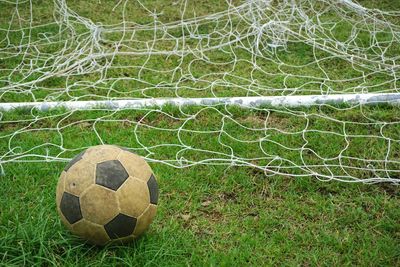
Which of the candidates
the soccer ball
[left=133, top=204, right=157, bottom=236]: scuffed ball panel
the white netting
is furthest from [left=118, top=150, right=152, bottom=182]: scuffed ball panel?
the white netting

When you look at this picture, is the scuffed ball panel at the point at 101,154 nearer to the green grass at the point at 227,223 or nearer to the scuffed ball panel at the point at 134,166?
the scuffed ball panel at the point at 134,166

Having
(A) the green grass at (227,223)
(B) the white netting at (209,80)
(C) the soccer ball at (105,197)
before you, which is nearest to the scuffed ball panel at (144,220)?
(C) the soccer ball at (105,197)

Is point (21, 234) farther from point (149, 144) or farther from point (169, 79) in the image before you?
point (169, 79)

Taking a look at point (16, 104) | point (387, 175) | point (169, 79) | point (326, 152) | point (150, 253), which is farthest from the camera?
point (169, 79)

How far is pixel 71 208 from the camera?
232 cm

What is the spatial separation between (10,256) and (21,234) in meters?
0.13

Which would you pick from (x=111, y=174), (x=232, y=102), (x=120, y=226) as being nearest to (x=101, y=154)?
(x=111, y=174)

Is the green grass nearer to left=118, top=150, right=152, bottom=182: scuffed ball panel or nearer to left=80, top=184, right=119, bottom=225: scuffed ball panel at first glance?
left=80, top=184, right=119, bottom=225: scuffed ball panel

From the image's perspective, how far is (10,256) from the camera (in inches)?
94.9

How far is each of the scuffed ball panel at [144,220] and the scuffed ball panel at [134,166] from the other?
16cm

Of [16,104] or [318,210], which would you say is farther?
[16,104]

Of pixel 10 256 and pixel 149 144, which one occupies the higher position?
pixel 10 256

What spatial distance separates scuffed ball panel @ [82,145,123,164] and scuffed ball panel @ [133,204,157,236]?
0.33 meters

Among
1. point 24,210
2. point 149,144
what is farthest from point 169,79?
point 24,210
